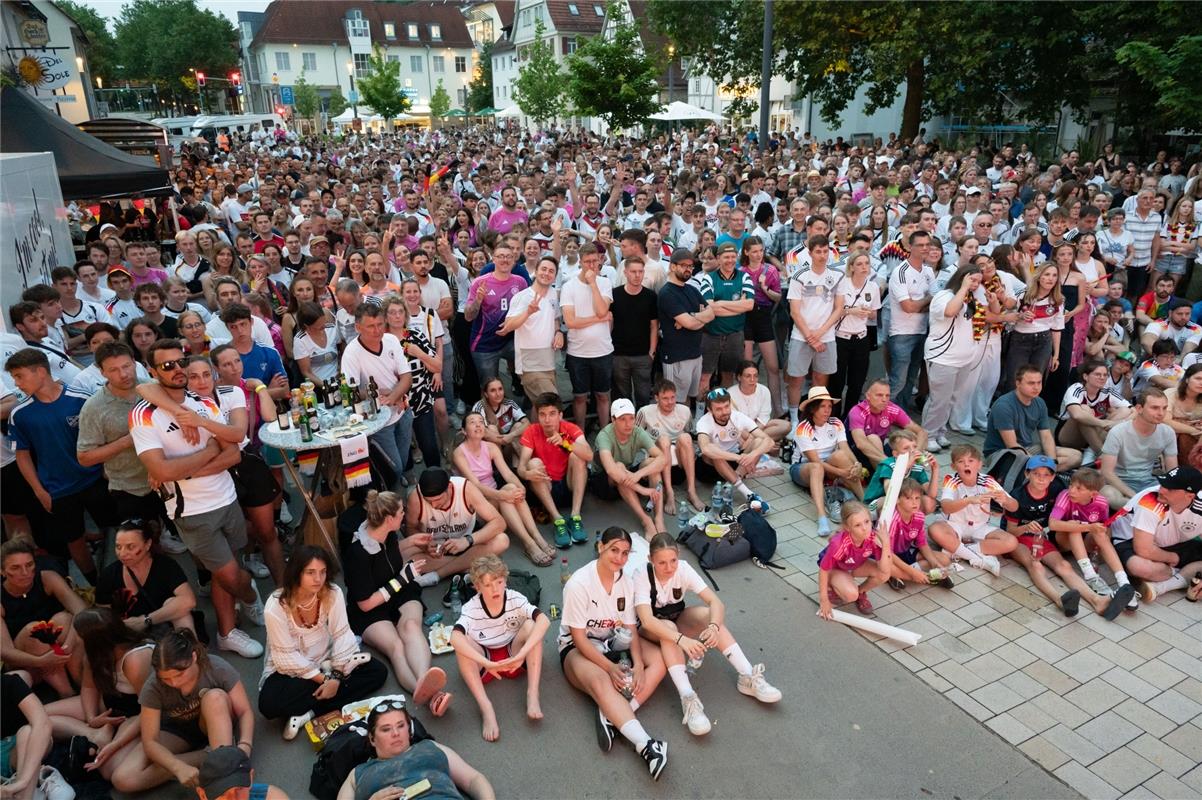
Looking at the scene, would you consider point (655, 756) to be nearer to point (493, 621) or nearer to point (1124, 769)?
point (493, 621)

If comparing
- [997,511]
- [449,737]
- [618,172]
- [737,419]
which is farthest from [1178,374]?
[618,172]

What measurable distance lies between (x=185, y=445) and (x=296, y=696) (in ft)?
5.04

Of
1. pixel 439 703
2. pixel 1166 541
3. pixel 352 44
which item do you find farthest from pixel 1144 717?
pixel 352 44

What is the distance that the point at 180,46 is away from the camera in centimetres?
6656

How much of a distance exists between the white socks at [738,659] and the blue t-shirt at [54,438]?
4216 mm

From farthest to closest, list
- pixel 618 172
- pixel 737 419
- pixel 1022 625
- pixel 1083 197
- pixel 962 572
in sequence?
1. pixel 618 172
2. pixel 1083 197
3. pixel 737 419
4. pixel 962 572
5. pixel 1022 625

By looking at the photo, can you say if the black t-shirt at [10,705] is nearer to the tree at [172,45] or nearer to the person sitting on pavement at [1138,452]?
the person sitting on pavement at [1138,452]

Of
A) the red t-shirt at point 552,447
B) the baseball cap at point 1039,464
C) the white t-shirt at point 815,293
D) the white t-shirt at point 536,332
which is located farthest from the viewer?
the white t-shirt at point 815,293

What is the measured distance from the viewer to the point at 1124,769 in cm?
377

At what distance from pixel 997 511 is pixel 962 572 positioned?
0.86 m

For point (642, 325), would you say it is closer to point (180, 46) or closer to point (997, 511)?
point (997, 511)

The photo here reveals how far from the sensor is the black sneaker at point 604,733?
393 centimetres

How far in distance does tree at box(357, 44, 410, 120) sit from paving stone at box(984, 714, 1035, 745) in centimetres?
5600

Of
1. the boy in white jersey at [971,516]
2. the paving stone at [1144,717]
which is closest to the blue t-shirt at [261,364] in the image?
the boy in white jersey at [971,516]
